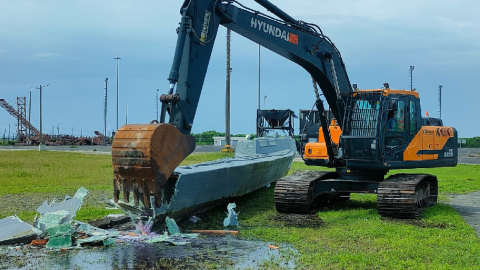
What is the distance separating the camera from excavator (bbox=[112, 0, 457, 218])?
8.97 metres

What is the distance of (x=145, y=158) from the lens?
8422 mm

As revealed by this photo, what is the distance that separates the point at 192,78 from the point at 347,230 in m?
3.72

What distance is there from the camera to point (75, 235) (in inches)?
346

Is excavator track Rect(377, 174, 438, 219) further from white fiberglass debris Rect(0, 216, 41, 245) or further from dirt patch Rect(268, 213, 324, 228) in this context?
white fiberglass debris Rect(0, 216, 41, 245)

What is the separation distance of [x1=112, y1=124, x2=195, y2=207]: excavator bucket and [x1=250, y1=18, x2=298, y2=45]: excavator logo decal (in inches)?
120

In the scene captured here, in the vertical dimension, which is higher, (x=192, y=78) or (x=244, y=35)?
(x=244, y=35)

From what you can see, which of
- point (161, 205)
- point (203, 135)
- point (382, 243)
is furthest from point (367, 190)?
point (203, 135)

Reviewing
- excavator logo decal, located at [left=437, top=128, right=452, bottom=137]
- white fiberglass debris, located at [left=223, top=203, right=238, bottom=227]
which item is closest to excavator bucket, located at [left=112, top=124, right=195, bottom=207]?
white fiberglass debris, located at [left=223, top=203, right=238, bottom=227]

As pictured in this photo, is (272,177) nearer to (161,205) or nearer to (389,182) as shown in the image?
(389,182)

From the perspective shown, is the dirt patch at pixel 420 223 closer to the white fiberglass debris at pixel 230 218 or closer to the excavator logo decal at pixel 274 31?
the white fiberglass debris at pixel 230 218

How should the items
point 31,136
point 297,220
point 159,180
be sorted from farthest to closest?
point 31,136 < point 297,220 < point 159,180

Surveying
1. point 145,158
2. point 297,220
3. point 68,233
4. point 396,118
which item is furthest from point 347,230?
point 68,233

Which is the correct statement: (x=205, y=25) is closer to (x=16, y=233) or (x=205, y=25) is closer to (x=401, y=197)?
(x=16, y=233)

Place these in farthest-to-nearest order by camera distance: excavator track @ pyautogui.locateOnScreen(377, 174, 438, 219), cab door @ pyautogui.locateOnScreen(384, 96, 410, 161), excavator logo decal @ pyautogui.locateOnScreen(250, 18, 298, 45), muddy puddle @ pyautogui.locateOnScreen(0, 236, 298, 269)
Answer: cab door @ pyautogui.locateOnScreen(384, 96, 410, 161) < excavator logo decal @ pyautogui.locateOnScreen(250, 18, 298, 45) < excavator track @ pyautogui.locateOnScreen(377, 174, 438, 219) < muddy puddle @ pyautogui.locateOnScreen(0, 236, 298, 269)
